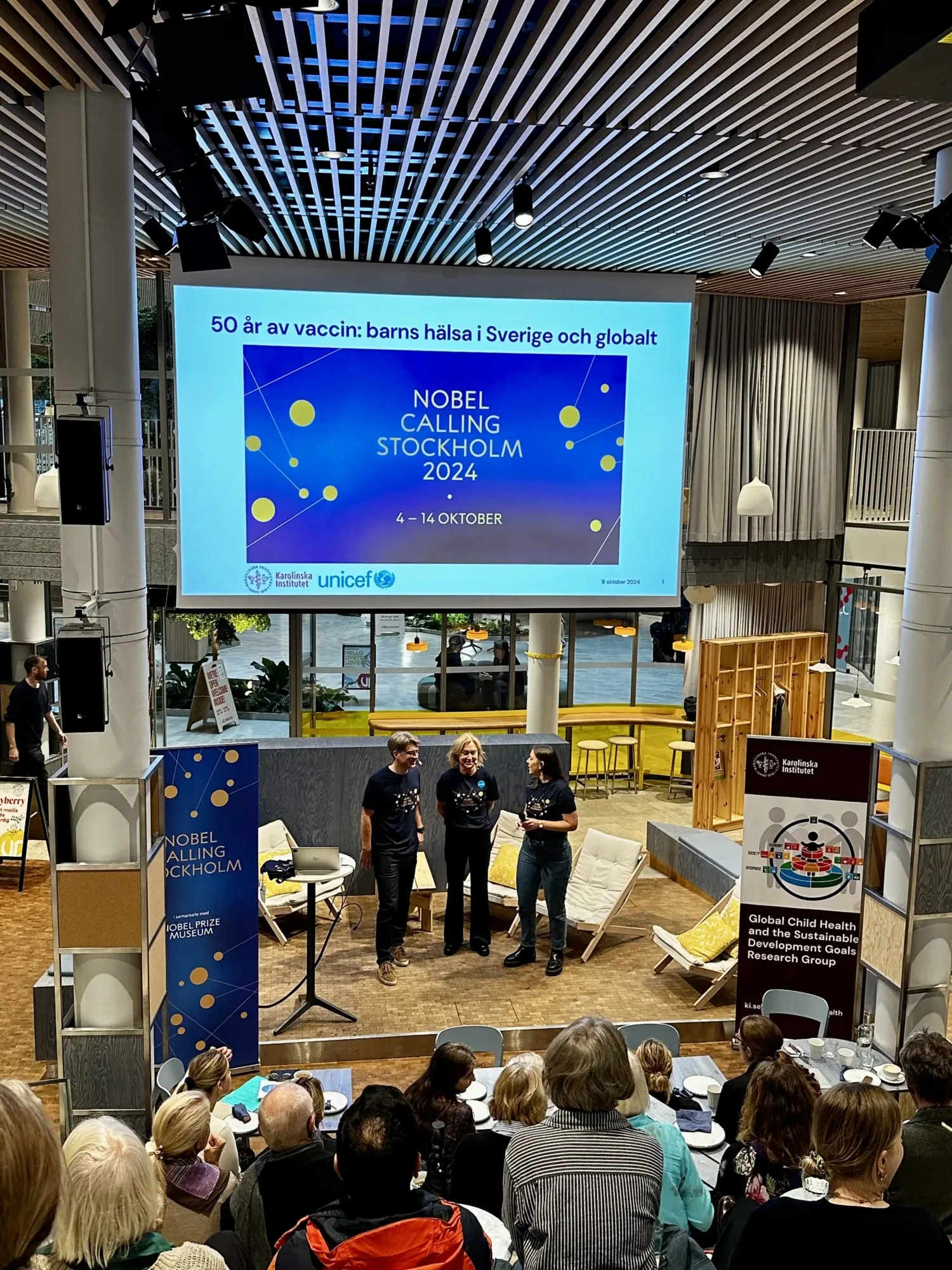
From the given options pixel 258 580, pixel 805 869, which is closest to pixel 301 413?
pixel 258 580

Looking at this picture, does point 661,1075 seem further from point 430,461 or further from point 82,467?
point 430,461

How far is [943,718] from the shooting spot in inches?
211

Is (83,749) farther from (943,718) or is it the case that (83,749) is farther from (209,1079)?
(943,718)

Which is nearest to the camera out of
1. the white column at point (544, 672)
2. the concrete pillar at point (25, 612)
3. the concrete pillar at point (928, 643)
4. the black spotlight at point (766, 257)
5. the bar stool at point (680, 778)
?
the concrete pillar at point (928, 643)

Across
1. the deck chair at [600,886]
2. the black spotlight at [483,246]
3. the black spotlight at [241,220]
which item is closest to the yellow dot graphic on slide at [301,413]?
the black spotlight at [483,246]

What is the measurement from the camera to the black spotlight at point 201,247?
462cm

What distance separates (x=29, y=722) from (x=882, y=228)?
7.21 m

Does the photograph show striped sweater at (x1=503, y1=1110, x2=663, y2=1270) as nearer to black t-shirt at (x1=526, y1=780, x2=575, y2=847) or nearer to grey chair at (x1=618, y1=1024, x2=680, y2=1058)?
grey chair at (x1=618, y1=1024, x2=680, y2=1058)

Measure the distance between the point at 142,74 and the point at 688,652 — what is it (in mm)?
10465

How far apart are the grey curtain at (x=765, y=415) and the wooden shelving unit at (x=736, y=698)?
127 centimetres

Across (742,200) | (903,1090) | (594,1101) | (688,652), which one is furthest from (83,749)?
(688,652)

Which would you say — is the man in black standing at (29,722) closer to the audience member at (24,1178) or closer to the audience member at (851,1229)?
the audience member at (851,1229)

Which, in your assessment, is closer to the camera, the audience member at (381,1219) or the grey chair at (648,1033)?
the audience member at (381,1219)

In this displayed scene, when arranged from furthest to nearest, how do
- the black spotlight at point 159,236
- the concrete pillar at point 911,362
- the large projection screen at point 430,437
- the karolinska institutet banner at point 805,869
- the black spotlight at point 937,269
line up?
the concrete pillar at point 911,362 < the large projection screen at point 430,437 < the black spotlight at point 159,236 < the karolinska institutet banner at point 805,869 < the black spotlight at point 937,269
